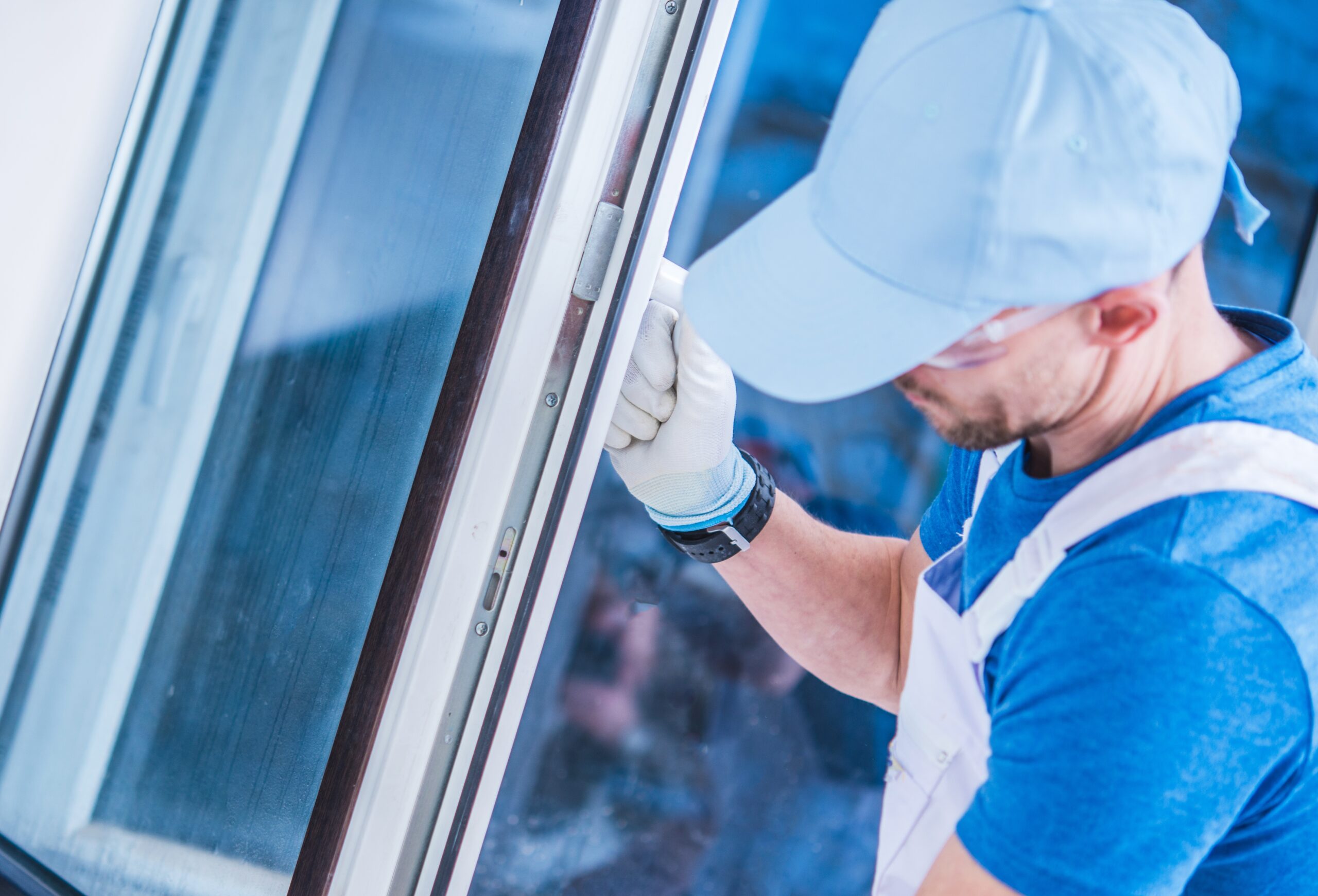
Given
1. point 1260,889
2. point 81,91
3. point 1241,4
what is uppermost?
point 1241,4

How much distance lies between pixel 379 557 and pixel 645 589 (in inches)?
42.3

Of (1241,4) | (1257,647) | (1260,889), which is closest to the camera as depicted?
(1257,647)

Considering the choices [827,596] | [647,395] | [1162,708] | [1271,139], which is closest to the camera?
[1162,708]

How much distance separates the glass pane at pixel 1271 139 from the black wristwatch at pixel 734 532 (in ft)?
4.71

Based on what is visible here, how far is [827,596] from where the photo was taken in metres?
1.16

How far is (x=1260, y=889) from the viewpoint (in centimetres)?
71

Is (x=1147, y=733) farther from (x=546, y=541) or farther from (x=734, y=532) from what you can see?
(x=734, y=532)

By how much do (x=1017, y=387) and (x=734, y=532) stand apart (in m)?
0.46

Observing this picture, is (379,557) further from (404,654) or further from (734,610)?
(734,610)

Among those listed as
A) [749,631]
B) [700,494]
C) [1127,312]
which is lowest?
[749,631]

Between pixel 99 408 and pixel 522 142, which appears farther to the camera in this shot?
pixel 99 408

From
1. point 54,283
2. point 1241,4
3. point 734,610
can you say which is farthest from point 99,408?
point 1241,4

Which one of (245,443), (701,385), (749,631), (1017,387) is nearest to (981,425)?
(1017,387)

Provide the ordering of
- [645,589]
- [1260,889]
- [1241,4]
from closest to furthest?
[1260,889] < [645,589] < [1241,4]
